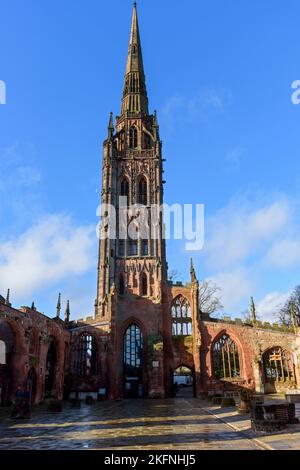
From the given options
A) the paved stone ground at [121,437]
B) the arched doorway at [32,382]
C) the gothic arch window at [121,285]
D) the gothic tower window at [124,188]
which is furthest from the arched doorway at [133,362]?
the paved stone ground at [121,437]

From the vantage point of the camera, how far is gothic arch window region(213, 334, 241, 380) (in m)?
39.7

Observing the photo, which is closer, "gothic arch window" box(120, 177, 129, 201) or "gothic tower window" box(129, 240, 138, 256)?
"gothic tower window" box(129, 240, 138, 256)

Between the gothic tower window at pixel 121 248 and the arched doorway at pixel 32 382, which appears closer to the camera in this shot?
the arched doorway at pixel 32 382

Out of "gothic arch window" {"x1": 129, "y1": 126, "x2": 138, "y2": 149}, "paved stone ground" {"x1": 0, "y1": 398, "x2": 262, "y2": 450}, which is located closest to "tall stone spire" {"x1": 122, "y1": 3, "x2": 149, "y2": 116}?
"gothic arch window" {"x1": 129, "y1": 126, "x2": 138, "y2": 149}

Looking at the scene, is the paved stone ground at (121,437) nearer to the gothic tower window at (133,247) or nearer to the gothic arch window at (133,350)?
the gothic arch window at (133,350)

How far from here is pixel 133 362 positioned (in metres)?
41.1

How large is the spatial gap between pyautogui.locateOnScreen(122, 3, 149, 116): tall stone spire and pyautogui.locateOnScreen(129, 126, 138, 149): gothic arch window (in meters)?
3.18

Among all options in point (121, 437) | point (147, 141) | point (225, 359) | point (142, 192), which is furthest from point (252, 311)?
point (121, 437)

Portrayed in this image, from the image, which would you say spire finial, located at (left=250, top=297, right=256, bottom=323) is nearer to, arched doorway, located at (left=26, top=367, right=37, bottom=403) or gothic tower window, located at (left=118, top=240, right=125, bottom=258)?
gothic tower window, located at (left=118, top=240, right=125, bottom=258)

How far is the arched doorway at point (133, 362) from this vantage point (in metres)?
40.2

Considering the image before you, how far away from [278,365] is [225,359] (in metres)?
5.36

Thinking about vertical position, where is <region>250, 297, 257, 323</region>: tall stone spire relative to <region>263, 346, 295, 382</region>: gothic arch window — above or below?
above

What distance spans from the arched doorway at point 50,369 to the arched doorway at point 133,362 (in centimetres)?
869
